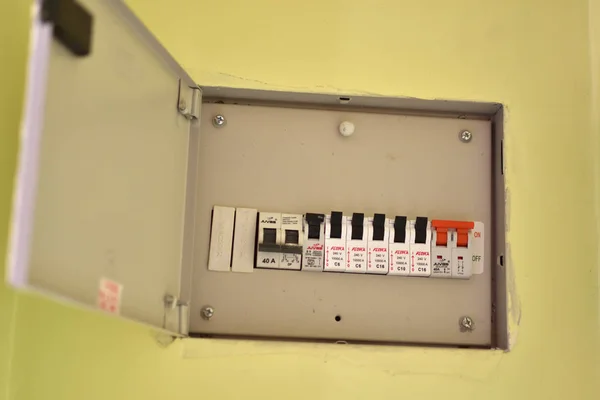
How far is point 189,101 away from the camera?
108 centimetres

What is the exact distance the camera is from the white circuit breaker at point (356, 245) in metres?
1.09

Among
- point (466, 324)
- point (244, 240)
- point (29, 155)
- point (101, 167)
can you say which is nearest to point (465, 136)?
point (466, 324)

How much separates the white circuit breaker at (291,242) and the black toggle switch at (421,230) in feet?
0.72

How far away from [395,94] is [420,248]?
0.30 m

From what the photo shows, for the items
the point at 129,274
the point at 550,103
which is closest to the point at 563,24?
the point at 550,103

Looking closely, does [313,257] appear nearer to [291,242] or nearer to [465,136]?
[291,242]

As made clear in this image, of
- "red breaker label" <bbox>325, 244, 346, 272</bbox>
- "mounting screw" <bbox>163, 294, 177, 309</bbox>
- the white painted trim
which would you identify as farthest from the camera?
"red breaker label" <bbox>325, 244, 346, 272</bbox>

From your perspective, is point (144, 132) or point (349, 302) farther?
point (349, 302)

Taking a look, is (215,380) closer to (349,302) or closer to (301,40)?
(349,302)

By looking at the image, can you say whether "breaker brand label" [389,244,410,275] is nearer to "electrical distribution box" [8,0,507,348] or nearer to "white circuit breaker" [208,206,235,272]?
"electrical distribution box" [8,0,507,348]

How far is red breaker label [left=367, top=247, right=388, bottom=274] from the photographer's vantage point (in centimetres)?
109

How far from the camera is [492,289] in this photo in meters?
1.14

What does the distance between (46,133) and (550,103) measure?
94cm

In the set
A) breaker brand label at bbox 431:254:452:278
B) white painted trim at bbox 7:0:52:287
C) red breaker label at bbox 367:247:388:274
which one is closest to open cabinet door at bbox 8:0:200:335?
white painted trim at bbox 7:0:52:287
